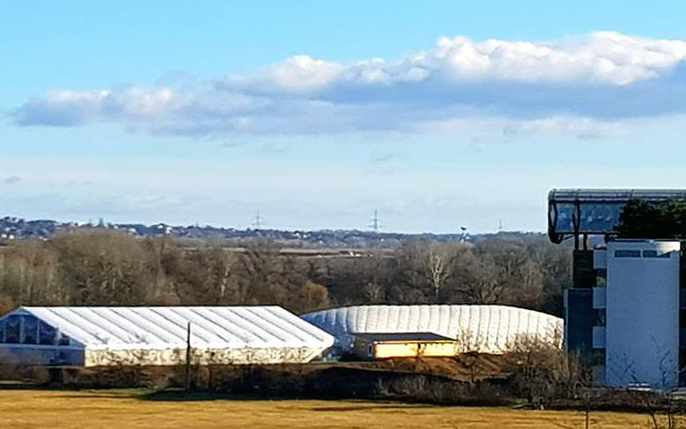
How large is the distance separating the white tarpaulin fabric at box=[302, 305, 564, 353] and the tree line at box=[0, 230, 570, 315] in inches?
783

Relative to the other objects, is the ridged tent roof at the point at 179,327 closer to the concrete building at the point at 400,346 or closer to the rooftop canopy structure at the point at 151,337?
the rooftop canopy structure at the point at 151,337

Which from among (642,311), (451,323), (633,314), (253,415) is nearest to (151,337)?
(451,323)

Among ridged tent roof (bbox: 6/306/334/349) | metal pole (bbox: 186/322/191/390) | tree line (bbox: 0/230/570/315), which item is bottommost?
metal pole (bbox: 186/322/191/390)

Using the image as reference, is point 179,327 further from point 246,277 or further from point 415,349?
point 246,277

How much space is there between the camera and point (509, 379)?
216 ft

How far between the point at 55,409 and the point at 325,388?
1429 cm

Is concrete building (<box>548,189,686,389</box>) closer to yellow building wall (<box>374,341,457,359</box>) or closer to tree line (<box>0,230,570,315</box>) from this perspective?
yellow building wall (<box>374,341,457,359</box>)

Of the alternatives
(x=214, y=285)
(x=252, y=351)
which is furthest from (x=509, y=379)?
(x=214, y=285)

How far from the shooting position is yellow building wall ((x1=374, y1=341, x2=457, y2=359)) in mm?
83562

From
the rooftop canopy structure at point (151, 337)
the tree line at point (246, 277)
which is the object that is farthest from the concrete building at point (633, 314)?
the tree line at point (246, 277)

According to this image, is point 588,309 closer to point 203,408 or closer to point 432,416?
point 432,416

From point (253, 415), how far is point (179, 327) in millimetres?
24760

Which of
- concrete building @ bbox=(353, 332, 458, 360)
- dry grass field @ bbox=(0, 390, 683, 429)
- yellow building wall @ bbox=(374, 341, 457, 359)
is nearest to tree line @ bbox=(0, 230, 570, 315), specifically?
concrete building @ bbox=(353, 332, 458, 360)

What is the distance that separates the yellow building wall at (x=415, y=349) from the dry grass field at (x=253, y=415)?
19.7 metres
